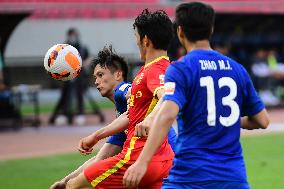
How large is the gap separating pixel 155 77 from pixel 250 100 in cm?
110

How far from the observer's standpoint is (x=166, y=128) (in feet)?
17.1

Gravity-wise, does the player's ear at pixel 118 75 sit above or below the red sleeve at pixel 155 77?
below

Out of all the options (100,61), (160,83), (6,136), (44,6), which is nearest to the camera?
(160,83)

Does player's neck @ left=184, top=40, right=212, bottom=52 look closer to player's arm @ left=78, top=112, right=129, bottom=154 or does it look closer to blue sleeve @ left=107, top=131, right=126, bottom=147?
player's arm @ left=78, top=112, right=129, bottom=154

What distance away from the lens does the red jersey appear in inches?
255

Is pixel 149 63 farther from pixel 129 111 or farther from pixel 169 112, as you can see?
pixel 169 112

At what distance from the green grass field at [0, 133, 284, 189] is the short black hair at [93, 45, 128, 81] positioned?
13.0 ft

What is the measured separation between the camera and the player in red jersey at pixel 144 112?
21.6 feet

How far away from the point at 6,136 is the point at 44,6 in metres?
5.76

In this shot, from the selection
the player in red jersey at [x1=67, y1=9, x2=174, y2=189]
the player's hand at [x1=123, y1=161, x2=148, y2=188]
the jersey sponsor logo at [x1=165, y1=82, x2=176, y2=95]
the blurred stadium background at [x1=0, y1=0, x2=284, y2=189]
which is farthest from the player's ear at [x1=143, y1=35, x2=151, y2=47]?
the blurred stadium background at [x1=0, y1=0, x2=284, y2=189]

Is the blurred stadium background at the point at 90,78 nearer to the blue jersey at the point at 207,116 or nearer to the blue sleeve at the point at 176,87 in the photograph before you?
the blue jersey at the point at 207,116

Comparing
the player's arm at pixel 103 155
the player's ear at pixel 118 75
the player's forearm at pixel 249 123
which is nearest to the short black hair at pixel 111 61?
the player's ear at pixel 118 75

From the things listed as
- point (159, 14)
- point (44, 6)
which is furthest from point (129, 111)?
point (44, 6)

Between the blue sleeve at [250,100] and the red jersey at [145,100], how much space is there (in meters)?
0.98
